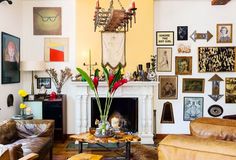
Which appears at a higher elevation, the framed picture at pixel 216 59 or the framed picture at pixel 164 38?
the framed picture at pixel 164 38

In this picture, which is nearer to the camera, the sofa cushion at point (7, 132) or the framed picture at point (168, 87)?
the sofa cushion at point (7, 132)

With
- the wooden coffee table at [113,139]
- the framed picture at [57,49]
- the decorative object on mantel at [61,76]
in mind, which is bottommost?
the wooden coffee table at [113,139]

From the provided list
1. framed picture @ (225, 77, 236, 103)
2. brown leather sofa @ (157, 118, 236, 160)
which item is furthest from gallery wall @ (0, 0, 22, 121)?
framed picture @ (225, 77, 236, 103)

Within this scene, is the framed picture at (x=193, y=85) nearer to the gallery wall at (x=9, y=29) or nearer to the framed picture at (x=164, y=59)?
the framed picture at (x=164, y=59)

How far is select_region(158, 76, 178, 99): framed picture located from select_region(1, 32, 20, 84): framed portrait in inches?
128

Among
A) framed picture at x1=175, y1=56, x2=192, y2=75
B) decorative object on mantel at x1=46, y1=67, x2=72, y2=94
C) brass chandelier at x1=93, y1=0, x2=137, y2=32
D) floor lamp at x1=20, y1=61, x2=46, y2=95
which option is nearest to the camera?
brass chandelier at x1=93, y1=0, x2=137, y2=32

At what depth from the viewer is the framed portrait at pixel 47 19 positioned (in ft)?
19.7

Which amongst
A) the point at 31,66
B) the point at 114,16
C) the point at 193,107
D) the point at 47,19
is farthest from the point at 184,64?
the point at 31,66

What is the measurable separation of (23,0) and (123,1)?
90.8 inches

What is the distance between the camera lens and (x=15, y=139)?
13.5 feet

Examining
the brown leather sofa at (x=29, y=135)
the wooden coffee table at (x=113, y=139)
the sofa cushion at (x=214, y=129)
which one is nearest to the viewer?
the sofa cushion at (x=214, y=129)

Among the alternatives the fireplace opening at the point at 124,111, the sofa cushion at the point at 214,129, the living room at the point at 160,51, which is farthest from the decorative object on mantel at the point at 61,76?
the sofa cushion at the point at 214,129

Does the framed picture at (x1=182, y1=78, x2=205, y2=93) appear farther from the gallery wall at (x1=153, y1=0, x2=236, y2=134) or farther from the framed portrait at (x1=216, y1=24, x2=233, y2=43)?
the framed portrait at (x1=216, y1=24, x2=233, y2=43)

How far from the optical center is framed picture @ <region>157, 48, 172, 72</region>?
609 cm
